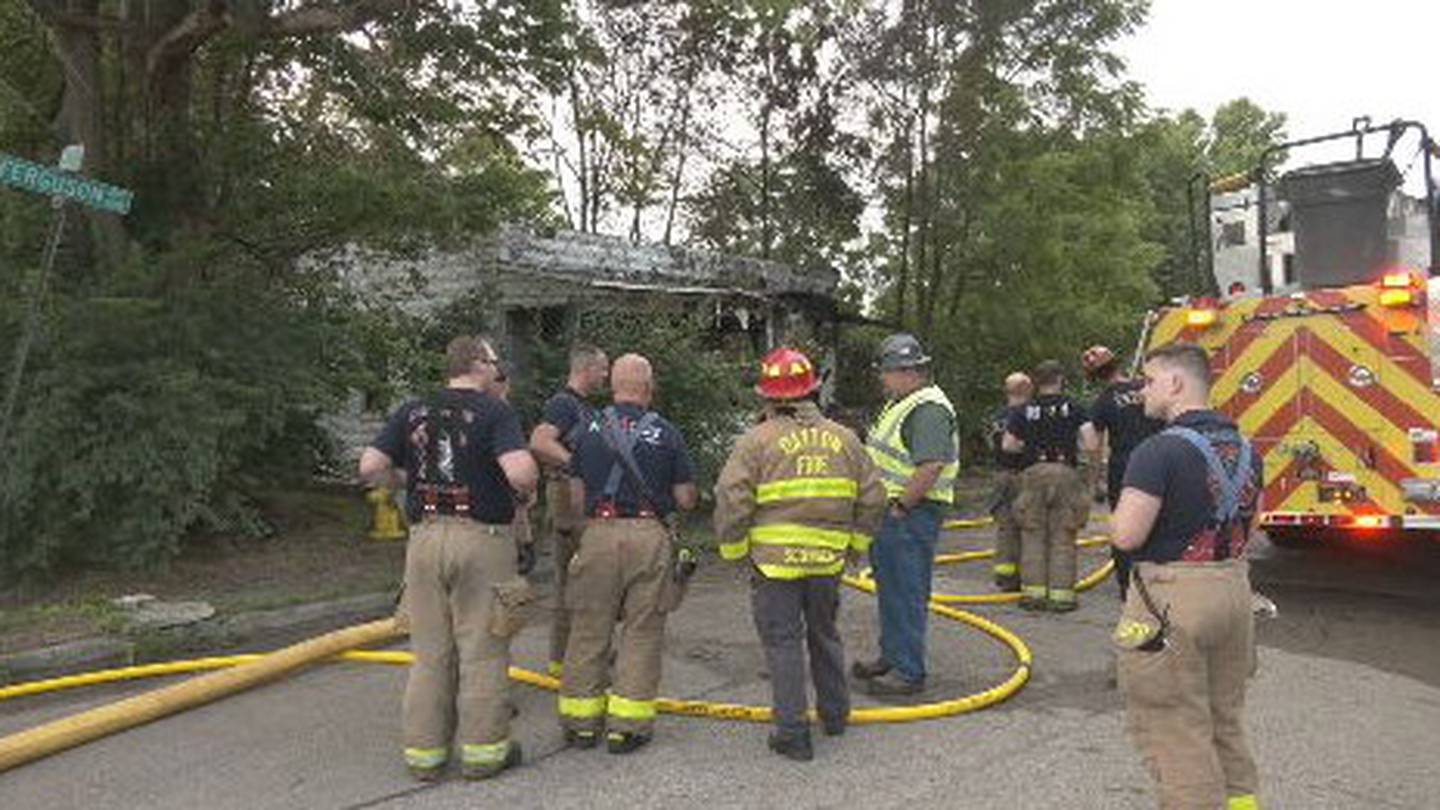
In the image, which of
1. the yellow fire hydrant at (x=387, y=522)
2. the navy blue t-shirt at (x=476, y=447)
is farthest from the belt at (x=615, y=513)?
the yellow fire hydrant at (x=387, y=522)

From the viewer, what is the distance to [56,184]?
8.22 metres

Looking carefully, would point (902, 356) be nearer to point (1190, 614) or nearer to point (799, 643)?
point (799, 643)

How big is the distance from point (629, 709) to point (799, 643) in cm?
80

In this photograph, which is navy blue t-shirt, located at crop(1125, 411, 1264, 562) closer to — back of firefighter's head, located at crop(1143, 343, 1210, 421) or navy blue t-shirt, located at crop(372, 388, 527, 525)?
back of firefighter's head, located at crop(1143, 343, 1210, 421)

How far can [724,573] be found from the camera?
36.2ft

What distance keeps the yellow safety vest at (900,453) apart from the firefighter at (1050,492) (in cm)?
230

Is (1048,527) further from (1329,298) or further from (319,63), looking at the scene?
(319,63)

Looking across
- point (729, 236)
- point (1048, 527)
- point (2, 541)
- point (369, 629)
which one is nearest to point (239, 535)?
point (2, 541)

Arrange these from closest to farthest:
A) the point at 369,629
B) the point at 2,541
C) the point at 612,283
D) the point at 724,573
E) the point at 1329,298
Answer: the point at 369,629 → the point at 1329,298 → the point at 2,541 → the point at 724,573 → the point at 612,283

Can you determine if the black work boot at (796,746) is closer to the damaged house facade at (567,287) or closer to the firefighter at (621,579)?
the firefighter at (621,579)

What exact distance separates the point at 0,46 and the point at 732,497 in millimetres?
10582

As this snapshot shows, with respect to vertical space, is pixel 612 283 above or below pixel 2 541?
above

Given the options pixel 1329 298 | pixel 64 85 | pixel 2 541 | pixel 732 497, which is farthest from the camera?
pixel 64 85

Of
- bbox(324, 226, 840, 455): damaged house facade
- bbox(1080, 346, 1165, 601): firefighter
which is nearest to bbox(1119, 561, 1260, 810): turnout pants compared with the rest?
bbox(1080, 346, 1165, 601): firefighter
